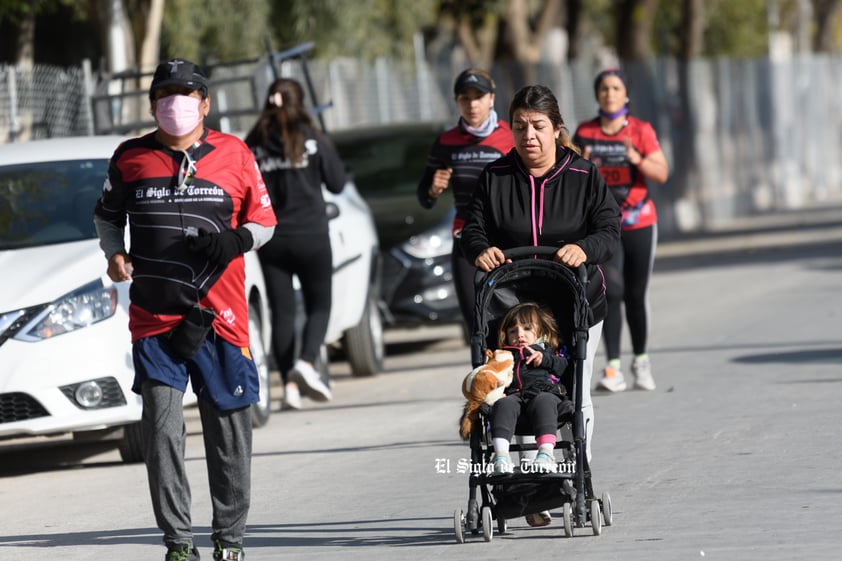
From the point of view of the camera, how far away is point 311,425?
11.3m

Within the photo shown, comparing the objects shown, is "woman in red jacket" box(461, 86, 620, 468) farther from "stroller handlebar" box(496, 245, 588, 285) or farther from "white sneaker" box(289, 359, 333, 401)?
"white sneaker" box(289, 359, 333, 401)

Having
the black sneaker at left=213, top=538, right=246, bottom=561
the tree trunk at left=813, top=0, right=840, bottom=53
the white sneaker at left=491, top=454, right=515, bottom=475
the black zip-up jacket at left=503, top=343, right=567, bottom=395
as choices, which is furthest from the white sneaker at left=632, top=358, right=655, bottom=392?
the tree trunk at left=813, top=0, right=840, bottom=53

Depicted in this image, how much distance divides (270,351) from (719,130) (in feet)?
83.2

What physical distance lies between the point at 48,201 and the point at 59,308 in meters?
1.21

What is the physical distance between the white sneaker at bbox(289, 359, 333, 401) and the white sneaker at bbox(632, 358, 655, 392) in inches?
77.5

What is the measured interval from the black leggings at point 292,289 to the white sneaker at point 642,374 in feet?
6.54

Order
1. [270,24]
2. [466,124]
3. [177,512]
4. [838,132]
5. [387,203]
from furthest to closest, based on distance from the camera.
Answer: [838,132] < [270,24] < [387,203] < [466,124] < [177,512]

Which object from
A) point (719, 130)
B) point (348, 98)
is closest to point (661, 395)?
point (348, 98)

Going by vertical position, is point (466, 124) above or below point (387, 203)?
above

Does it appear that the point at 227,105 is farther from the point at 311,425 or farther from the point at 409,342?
the point at 311,425

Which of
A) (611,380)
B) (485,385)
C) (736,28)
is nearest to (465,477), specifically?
(485,385)

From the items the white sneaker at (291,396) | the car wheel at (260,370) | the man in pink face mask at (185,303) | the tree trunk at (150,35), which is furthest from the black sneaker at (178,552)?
the tree trunk at (150,35)

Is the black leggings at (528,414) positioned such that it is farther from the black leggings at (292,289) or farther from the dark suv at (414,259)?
the dark suv at (414,259)

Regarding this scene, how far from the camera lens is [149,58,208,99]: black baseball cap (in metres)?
6.54
